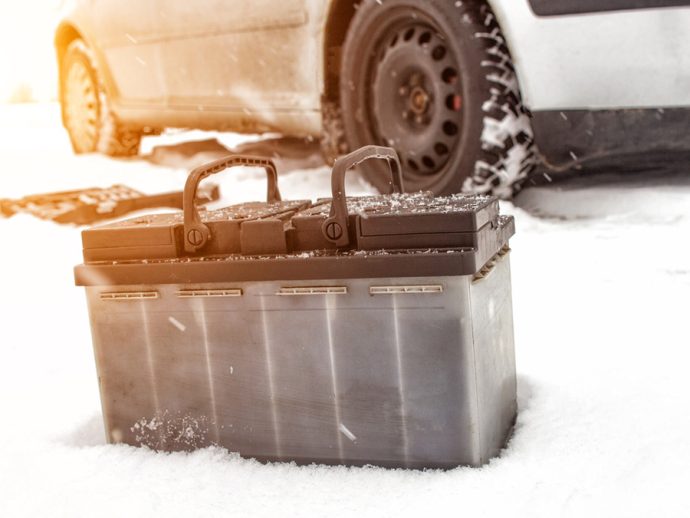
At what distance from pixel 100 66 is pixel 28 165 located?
130 centimetres

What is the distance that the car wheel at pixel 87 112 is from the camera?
21.0 feet

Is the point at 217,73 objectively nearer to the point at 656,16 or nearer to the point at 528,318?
the point at 656,16

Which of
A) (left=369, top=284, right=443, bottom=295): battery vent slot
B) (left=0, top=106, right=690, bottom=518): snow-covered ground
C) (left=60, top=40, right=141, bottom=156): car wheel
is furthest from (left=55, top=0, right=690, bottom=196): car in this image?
(left=369, top=284, right=443, bottom=295): battery vent slot

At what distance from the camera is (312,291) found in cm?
165

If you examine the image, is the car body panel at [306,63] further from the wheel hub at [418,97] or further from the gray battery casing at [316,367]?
the gray battery casing at [316,367]

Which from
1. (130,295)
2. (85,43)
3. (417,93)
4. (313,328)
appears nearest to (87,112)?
(85,43)

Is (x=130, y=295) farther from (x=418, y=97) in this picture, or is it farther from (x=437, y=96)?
(x=418, y=97)

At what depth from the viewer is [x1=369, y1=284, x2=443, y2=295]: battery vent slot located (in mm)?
1577

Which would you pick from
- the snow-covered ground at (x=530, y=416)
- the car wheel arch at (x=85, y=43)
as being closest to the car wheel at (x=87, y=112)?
the car wheel arch at (x=85, y=43)

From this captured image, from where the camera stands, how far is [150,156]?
22.0 ft

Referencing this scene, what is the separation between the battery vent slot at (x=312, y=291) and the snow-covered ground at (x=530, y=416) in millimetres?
348

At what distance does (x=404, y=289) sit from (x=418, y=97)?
2364 millimetres

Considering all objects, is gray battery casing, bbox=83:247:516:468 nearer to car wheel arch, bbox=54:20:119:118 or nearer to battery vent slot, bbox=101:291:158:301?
battery vent slot, bbox=101:291:158:301

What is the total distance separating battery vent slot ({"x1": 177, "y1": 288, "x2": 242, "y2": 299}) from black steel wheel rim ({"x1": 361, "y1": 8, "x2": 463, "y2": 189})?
2.11 m
